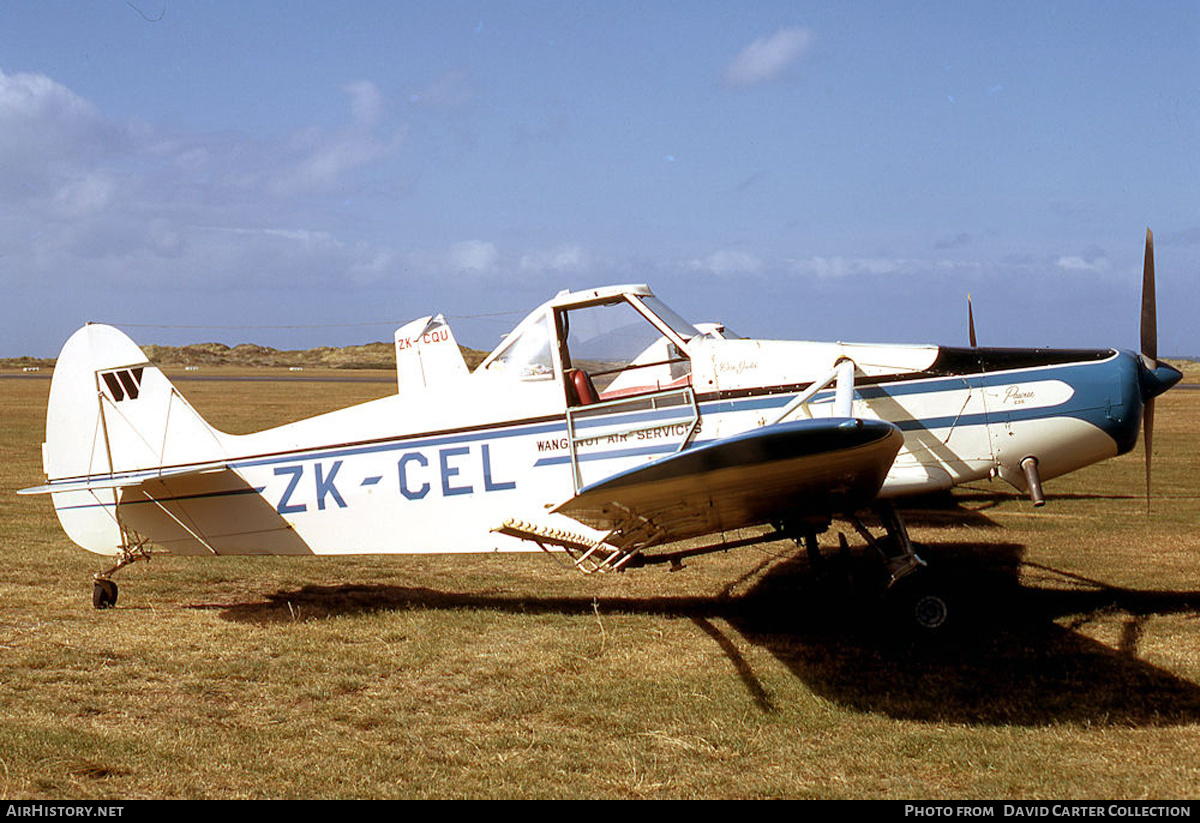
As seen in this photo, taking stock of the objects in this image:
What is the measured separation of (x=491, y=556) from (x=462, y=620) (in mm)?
2780

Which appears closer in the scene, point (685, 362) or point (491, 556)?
point (685, 362)

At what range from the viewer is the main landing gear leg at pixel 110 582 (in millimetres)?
7375

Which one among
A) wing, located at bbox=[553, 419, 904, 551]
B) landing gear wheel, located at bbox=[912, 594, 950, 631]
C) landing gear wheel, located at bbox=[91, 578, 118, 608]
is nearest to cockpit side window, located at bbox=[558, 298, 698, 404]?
wing, located at bbox=[553, 419, 904, 551]

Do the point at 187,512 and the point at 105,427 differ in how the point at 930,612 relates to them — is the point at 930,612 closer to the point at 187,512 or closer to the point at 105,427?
the point at 187,512

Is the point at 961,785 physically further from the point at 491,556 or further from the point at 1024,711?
the point at 491,556

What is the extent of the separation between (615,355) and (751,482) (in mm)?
2011

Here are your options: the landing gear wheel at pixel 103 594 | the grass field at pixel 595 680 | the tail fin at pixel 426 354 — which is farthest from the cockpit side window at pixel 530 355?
the tail fin at pixel 426 354

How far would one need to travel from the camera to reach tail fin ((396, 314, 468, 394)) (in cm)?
1212

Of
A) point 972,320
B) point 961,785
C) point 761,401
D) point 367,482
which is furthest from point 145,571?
point 972,320

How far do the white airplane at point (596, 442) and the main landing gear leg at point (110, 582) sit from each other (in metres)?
0.02

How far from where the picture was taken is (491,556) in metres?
9.93

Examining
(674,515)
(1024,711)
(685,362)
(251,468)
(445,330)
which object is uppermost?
(445,330)

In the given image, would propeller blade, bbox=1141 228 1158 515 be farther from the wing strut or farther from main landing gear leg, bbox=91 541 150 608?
main landing gear leg, bbox=91 541 150 608

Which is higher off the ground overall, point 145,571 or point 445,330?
point 445,330
